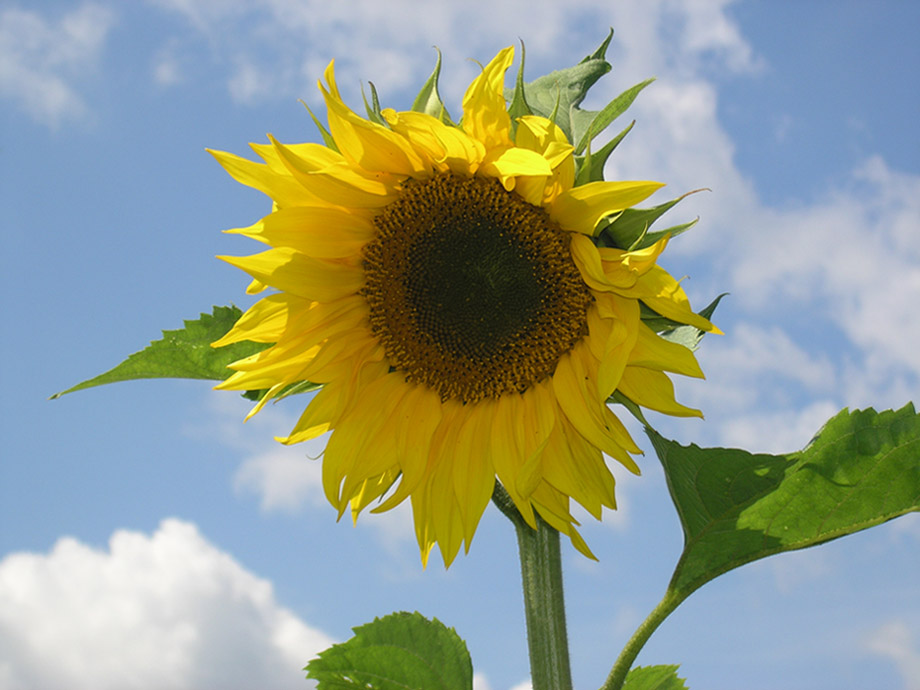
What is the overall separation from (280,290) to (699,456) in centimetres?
151

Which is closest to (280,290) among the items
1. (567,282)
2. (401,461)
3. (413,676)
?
(401,461)

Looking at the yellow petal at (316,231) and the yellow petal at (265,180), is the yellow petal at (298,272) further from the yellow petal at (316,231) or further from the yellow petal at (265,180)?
the yellow petal at (265,180)

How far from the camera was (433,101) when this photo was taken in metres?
2.98

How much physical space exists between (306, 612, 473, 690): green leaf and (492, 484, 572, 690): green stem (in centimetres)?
26

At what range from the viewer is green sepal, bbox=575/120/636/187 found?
2796mm

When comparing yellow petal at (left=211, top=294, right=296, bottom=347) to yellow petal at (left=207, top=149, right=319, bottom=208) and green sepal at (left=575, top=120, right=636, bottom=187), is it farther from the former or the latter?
green sepal at (left=575, top=120, right=636, bottom=187)

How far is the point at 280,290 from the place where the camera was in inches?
124

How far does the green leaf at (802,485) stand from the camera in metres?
2.90

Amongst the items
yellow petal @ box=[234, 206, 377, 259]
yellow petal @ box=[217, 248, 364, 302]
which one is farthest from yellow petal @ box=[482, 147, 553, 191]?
yellow petal @ box=[217, 248, 364, 302]

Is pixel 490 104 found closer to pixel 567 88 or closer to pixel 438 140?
pixel 438 140

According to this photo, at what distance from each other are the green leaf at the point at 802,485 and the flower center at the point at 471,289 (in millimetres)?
605

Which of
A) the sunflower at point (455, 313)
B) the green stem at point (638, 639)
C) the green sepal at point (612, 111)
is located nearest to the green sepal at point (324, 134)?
the sunflower at point (455, 313)

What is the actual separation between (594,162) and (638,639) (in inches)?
62.1

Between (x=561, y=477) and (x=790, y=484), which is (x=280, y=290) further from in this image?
(x=790, y=484)
